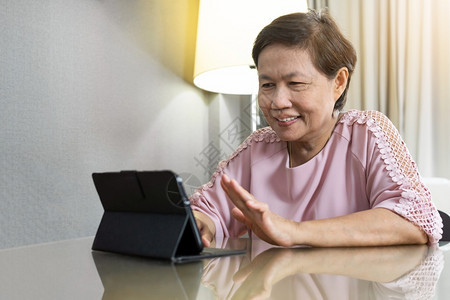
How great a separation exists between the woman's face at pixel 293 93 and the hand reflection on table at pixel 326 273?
487 mm

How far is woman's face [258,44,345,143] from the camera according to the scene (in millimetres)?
1368

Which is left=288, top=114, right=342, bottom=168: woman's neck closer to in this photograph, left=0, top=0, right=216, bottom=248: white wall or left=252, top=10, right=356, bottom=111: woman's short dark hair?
left=252, top=10, right=356, bottom=111: woman's short dark hair

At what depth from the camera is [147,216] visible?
90 cm

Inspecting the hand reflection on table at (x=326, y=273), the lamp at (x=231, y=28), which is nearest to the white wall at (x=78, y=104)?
the lamp at (x=231, y=28)

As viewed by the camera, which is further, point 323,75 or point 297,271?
point 323,75

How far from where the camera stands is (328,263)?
0.81 m

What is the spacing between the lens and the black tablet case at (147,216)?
0.82 m

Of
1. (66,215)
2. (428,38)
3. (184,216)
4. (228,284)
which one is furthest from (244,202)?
(428,38)

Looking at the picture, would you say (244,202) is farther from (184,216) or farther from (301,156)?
(301,156)

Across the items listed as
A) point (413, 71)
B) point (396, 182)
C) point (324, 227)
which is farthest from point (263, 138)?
point (413, 71)

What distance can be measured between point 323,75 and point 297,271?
80cm

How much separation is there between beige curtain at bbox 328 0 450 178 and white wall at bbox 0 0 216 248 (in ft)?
4.03

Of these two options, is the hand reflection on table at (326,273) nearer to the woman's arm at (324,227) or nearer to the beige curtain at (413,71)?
the woman's arm at (324,227)

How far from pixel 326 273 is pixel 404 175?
1.93ft
